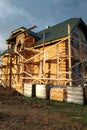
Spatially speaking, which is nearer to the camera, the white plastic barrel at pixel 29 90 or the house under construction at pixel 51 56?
the white plastic barrel at pixel 29 90

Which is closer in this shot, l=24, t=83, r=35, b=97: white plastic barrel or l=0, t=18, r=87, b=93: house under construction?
l=24, t=83, r=35, b=97: white plastic barrel

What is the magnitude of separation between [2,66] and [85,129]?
1904 centimetres

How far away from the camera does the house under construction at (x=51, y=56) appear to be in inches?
618

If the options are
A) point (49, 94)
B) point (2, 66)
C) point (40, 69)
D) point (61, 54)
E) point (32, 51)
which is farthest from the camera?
point (2, 66)

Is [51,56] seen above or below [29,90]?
above

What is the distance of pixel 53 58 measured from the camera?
16625mm

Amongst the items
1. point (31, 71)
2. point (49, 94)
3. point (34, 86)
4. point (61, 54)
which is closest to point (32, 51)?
point (31, 71)

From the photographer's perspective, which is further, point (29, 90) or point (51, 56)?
point (51, 56)

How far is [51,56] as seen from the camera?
17.1 meters

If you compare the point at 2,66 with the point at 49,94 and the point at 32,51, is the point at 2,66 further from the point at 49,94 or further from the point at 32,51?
the point at 49,94

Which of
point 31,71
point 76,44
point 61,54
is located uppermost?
point 76,44

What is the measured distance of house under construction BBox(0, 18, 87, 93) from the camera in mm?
15688

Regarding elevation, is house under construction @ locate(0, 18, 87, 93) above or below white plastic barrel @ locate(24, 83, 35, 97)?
above

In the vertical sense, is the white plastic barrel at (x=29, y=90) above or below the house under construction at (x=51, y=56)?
below
